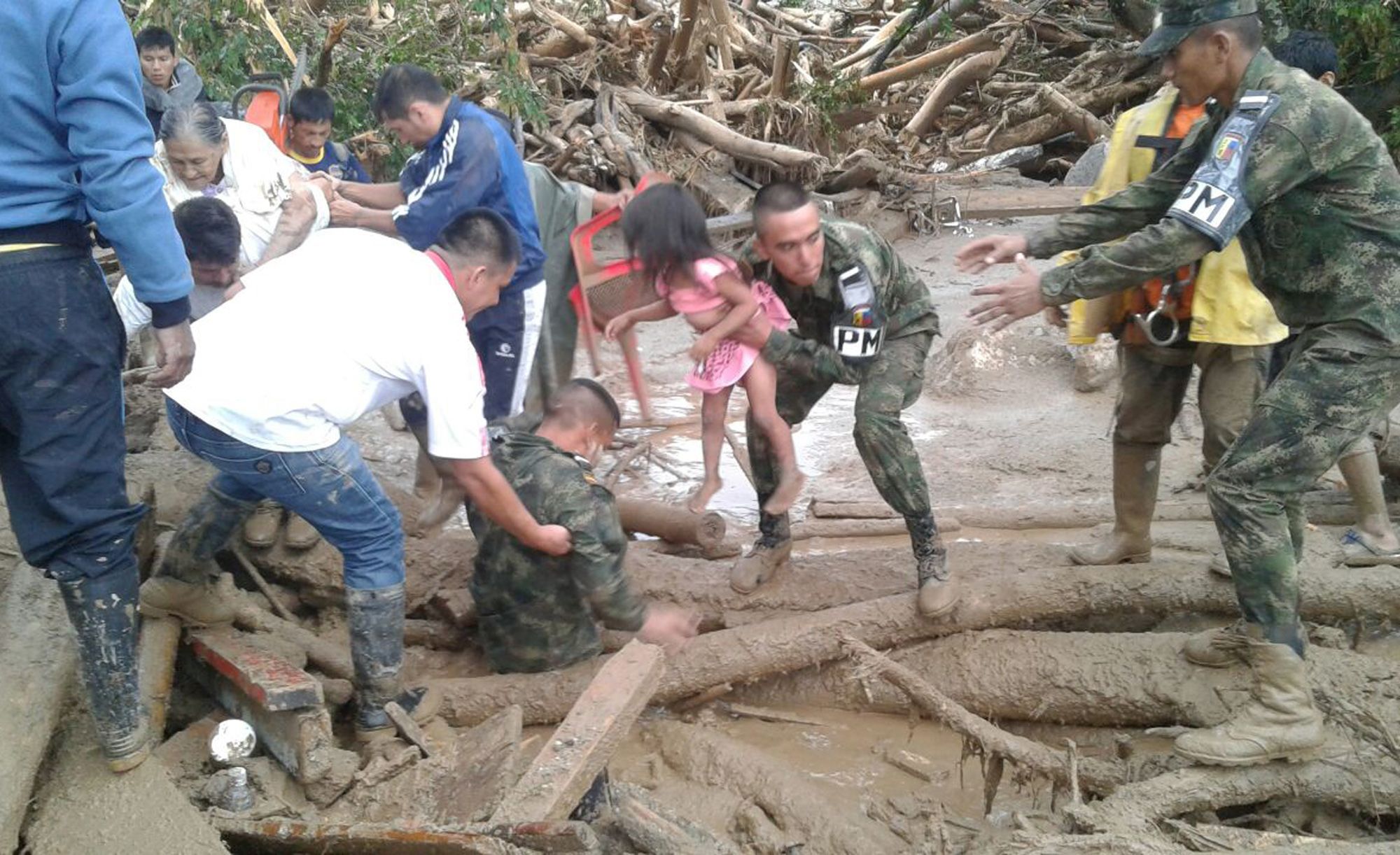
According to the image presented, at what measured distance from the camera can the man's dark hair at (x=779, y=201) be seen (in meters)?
4.09

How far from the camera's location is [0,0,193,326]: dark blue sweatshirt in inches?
106

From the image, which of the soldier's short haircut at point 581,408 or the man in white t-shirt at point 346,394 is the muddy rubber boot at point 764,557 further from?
the man in white t-shirt at point 346,394

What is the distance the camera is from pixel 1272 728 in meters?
3.46

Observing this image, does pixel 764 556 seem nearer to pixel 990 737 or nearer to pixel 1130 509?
pixel 990 737

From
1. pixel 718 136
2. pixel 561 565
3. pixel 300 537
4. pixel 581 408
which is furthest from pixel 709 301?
pixel 718 136

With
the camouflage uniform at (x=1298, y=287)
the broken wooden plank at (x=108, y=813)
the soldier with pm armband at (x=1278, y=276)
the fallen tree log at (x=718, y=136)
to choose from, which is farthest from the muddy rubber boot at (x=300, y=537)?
the fallen tree log at (x=718, y=136)

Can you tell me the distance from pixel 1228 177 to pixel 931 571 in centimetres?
174

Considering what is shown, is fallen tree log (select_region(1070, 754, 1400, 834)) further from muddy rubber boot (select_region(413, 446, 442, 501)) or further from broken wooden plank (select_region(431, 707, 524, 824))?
muddy rubber boot (select_region(413, 446, 442, 501))

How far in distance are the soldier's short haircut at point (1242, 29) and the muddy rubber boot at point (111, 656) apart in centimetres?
342

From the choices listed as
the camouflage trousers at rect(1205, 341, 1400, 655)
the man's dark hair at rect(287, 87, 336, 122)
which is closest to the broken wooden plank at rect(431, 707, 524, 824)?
the camouflage trousers at rect(1205, 341, 1400, 655)

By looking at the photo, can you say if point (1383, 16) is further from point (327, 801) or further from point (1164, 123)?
point (327, 801)

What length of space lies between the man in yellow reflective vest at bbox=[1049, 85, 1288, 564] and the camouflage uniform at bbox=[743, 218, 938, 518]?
0.73m

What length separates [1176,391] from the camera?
448cm

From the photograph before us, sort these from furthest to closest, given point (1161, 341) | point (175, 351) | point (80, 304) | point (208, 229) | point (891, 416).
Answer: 1. point (208, 229)
2. point (1161, 341)
3. point (891, 416)
4. point (175, 351)
5. point (80, 304)
